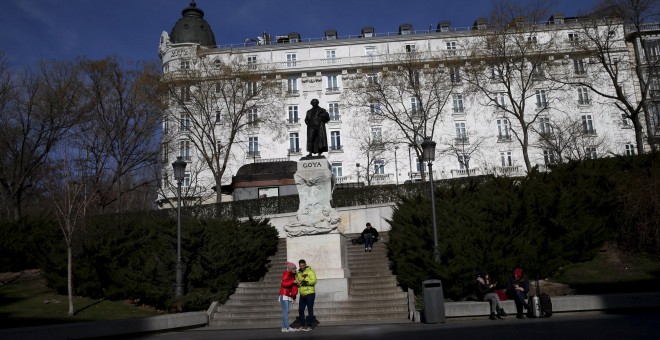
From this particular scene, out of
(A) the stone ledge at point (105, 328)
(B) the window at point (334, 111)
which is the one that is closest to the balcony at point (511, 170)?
(B) the window at point (334, 111)

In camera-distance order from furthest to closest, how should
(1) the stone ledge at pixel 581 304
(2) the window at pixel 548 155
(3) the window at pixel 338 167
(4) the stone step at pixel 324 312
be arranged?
(3) the window at pixel 338 167 < (2) the window at pixel 548 155 < (4) the stone step at pixel 324 312 < (1) the stone ledge at pixel 581 304


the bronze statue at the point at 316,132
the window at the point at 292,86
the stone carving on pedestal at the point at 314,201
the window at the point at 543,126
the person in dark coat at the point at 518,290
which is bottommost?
the person in dark coat at the point at 518,290

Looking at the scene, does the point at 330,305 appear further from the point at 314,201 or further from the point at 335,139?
the point at 335,139

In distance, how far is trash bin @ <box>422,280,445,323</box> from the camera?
12867mm

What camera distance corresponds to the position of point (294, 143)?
56844mm

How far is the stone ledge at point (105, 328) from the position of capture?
36.4 feet

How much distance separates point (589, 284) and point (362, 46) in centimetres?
4658

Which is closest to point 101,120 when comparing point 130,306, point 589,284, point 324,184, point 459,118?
point 130,306

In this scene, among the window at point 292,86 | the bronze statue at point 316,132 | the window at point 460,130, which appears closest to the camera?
the bronze statue at point 316,132

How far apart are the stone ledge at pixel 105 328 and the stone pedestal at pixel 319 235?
3.75 meters

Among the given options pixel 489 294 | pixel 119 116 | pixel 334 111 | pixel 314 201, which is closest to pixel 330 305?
pixel 314 201

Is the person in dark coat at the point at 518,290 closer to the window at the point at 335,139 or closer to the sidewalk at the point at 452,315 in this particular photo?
the sidewalk at the point at 452,315

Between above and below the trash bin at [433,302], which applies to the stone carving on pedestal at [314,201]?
above

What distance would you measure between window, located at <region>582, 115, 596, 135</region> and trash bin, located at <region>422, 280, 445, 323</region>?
152ft
